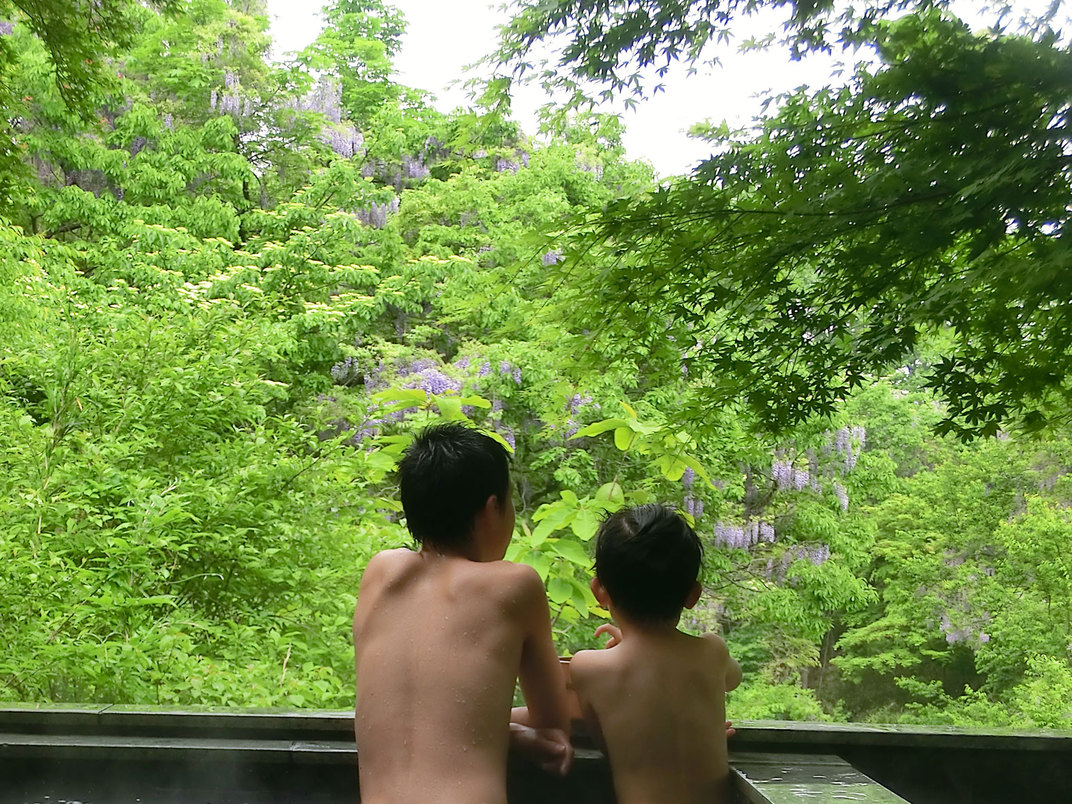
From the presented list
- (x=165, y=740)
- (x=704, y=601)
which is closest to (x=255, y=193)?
(x=704, y=601)

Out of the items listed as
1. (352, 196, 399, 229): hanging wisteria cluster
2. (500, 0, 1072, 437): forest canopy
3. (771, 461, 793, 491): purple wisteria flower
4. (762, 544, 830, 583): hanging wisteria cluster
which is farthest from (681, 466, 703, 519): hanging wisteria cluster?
(500, 0, 1072, 437): forest canopy

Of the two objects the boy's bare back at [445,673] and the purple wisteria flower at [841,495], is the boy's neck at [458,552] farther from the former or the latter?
the purple wisteria flower at [841,495]

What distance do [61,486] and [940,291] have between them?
2.80 metres

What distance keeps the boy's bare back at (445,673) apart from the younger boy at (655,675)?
10 centimetres

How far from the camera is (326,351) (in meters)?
7.54

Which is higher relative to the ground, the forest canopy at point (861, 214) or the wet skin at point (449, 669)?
the forest canopy at point (861, 214)

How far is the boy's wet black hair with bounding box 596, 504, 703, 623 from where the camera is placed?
1.46 meters

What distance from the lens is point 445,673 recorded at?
1.30 meters

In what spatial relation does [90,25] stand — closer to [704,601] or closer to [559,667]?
[559,667]

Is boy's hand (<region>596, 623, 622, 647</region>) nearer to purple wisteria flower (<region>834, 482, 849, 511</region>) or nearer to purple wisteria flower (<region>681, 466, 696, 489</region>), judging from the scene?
purple wisteria flower (<region>681, 466, 696, 489</region>)

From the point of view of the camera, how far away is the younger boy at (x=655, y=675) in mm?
1401

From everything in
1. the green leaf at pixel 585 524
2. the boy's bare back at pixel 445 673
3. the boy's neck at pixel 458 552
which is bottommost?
the boy's bare back at pixel 445 673

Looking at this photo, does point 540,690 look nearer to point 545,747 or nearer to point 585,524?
point 545,747

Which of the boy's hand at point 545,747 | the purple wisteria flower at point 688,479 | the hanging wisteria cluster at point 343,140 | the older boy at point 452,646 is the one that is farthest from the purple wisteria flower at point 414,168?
the boy's hand at point 545,747
